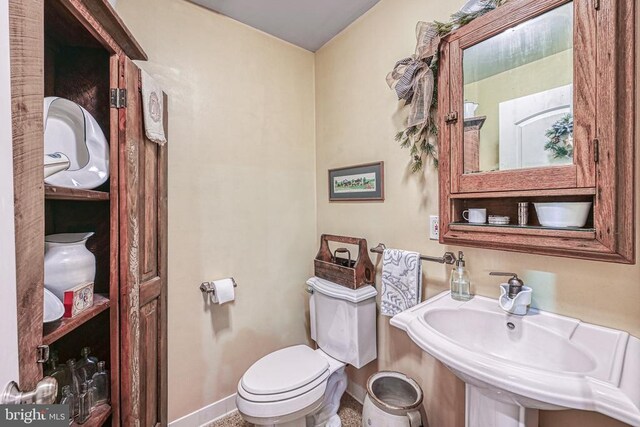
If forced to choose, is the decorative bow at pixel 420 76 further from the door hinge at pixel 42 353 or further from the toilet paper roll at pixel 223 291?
the door hinge at pixel 42 353

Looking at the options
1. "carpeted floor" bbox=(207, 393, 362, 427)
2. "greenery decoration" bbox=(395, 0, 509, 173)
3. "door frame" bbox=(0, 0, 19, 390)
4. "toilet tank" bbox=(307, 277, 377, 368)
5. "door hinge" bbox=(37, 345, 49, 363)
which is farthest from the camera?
"carpeted floor" bbox=(207, 393, 362, 427)

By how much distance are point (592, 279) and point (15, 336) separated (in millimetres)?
1575

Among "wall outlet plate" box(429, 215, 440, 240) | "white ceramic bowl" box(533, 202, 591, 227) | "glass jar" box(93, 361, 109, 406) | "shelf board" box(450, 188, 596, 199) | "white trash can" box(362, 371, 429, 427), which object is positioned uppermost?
"shelf board" box(450, 188, 596, 199)

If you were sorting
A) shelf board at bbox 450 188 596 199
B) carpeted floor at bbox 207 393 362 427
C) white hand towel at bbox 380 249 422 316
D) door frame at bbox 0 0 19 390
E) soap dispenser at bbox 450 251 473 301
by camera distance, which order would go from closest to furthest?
door frame at bbox 0 0 19 390, shelf board at bbox 450 188 596 199, soap dispenser at bbox 450 251 473 301, white hand towel at bbox 380 249 422 316, carpeted floor at bbox 207 393 362 427

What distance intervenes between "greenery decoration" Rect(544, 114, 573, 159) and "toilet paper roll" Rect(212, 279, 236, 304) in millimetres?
1640

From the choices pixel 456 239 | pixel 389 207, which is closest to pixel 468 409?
pixel 456 239

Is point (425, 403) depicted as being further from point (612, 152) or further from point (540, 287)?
point (612, 152)

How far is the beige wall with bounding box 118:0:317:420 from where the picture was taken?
5.13 feet

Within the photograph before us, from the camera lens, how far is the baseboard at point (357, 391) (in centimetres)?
179

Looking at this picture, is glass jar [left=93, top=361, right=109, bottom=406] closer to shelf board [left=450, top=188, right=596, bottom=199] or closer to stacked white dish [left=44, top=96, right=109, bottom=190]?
stacked white dish [left=44, top=96, right=109, bottom=190]

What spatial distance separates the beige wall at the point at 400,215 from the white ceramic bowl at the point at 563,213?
0.19 metres

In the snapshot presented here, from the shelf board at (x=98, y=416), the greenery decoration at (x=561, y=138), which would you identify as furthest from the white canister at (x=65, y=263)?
the greenery decoration at (x=561, y=138)

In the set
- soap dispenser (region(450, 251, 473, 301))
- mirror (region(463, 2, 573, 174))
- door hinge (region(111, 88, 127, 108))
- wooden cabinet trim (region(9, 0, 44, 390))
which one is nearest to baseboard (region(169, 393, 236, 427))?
wooden cabinet trim (region(9, 0, 44, 390))

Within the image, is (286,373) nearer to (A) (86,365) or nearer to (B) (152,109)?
(A) (86,365)
